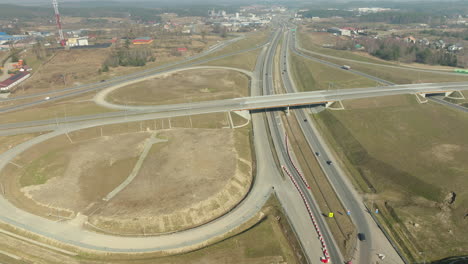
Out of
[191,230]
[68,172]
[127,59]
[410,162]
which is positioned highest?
[127,59]

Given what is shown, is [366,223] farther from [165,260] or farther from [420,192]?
[165,260]

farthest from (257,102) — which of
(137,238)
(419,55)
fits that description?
(419,55)

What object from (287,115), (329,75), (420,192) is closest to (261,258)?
(420,192)

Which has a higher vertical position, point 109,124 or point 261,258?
point 109,124

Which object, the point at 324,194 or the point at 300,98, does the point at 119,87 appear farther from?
the point at 324,194

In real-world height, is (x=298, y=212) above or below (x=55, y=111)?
below

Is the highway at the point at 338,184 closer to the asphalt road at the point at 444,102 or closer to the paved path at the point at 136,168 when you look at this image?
the paved path at the point at 136,168

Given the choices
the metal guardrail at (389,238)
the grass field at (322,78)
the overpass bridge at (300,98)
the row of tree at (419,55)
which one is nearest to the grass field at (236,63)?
the grass field at (322,78)
